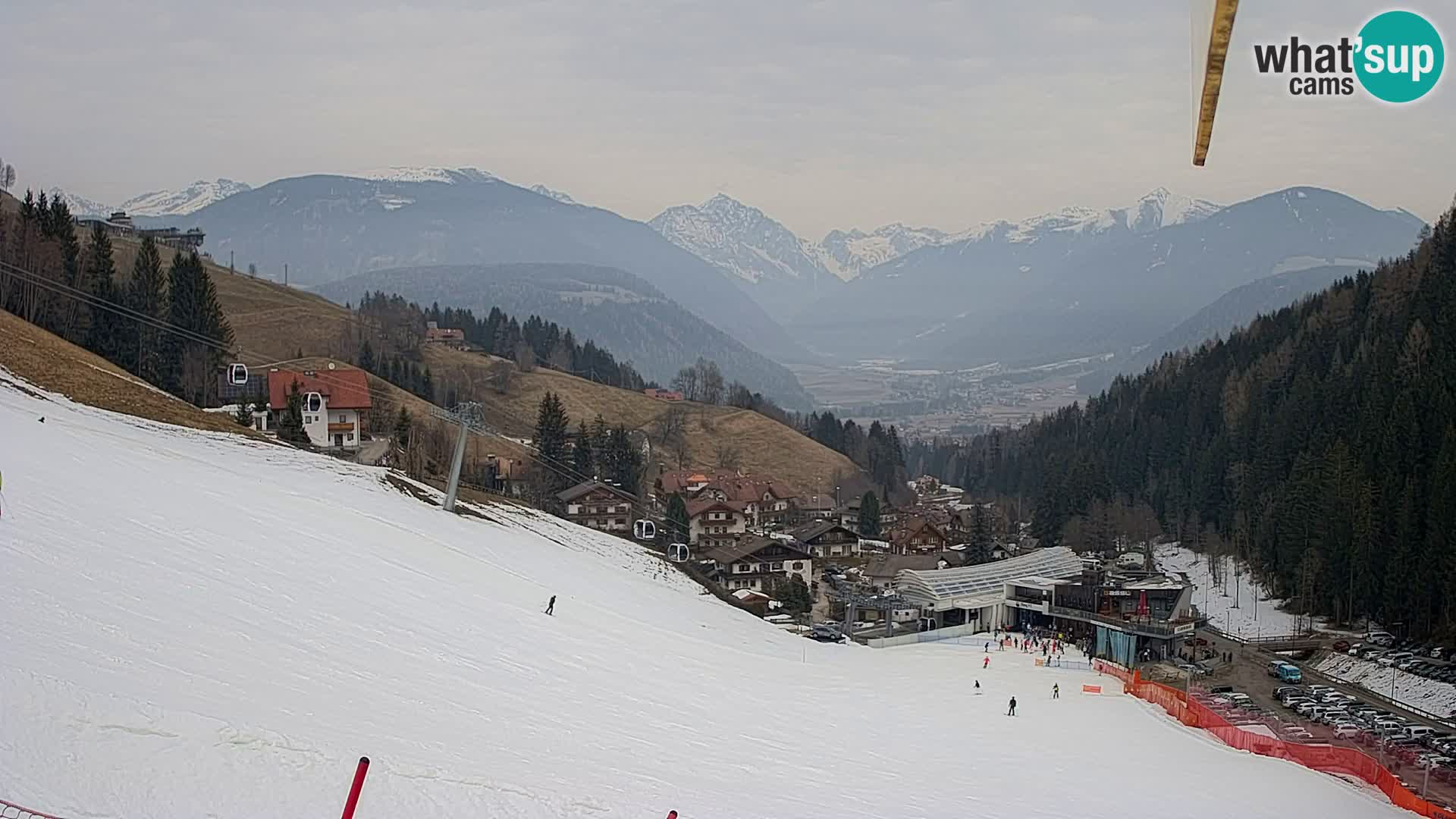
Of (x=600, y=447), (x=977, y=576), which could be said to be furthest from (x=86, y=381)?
(x=600, y=447)

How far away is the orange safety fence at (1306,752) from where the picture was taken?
Result: 23.8 metres

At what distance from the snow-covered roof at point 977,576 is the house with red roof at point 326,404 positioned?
95.1 feet

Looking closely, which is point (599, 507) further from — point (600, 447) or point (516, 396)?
point (516, 396)

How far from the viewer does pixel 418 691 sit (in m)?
18.6

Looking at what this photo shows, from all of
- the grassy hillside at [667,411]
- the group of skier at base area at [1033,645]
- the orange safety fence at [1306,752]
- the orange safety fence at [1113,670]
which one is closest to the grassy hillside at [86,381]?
the group of skier at base area at [1033,645]

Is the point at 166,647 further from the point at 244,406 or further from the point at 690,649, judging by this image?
the point at 244,406

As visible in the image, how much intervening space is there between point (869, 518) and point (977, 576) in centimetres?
3036

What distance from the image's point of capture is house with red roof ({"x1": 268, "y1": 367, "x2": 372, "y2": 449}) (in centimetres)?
5556

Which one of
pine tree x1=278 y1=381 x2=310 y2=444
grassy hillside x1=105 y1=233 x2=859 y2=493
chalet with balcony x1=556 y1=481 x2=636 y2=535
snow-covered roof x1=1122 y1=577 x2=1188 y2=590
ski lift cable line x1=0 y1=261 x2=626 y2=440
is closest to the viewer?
pine tree x1=278 y1=381 x2=310 y2=444

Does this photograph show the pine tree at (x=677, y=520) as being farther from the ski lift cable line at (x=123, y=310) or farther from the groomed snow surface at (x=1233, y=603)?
the groomed snow surface at (x=1233, y=603)

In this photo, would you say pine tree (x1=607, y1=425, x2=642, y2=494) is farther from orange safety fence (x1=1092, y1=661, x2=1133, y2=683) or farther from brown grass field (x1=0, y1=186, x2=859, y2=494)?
orange safety fence (x1=1092, y1=661, x2=1133, y2=683)

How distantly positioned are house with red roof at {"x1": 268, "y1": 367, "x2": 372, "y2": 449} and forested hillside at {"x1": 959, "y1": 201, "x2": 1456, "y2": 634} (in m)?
48.1

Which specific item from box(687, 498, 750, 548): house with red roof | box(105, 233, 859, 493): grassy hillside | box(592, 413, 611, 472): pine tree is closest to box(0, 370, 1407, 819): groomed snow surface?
box(687, 498, 750, 548): house with red roof

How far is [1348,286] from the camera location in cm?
11088
